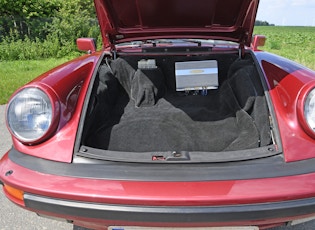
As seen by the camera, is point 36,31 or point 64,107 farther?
point 36,31

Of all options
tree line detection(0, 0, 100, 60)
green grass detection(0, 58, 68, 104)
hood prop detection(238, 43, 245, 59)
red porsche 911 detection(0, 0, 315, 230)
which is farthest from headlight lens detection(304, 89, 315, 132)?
tree line detection(0, 0, 100, 60)

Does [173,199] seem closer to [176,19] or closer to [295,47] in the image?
[176,19]

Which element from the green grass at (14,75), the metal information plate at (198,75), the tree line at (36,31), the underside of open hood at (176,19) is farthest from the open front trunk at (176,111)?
the tree line at (36,31)

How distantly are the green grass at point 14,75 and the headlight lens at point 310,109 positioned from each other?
168 inches

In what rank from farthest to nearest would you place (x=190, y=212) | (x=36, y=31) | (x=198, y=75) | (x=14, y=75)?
(x=36, y=31) < (x=14, y=75) < (x=198, y=75) < (x=190, y=212)

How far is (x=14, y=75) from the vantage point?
6.36 metres

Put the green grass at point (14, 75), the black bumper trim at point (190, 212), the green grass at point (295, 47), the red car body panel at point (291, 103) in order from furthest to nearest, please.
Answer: the green grass at point (295, 47) → the green grass at point (14, 75) → the red car body panel at point (291, 103) → the black bumper trim at point (190, 212)

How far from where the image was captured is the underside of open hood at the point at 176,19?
2.04 metres

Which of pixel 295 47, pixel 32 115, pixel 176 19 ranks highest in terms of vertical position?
pixel 176 19

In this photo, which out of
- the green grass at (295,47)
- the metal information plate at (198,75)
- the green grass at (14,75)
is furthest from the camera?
the green grass at (295,47)

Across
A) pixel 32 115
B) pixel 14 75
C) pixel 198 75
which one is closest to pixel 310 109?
pixel 198 75

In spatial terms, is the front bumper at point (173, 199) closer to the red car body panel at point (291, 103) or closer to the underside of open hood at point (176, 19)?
the red car body panel at point (291, 103)

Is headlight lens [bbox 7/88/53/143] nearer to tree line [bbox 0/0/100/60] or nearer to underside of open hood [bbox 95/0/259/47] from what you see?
underside of open hood [bbox 95/0/259/47]

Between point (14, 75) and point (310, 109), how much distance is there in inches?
243
